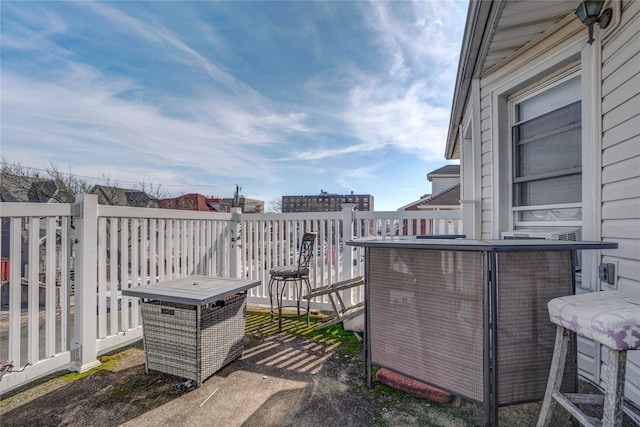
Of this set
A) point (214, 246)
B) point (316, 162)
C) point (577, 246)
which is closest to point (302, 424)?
point (577, 246)

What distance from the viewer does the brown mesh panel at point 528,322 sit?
57.4 inches

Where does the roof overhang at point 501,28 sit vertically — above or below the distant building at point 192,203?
above

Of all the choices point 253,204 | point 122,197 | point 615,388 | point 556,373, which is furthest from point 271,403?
point 253,204

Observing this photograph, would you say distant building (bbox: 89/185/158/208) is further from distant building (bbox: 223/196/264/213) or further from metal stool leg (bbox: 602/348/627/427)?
metal stool leg (bbox: 602/348/627/427)

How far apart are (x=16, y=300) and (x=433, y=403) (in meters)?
3.02

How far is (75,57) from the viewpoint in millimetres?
4895

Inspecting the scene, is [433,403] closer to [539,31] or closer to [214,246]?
[539,31]

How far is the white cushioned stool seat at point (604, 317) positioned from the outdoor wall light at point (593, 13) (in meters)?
1.71

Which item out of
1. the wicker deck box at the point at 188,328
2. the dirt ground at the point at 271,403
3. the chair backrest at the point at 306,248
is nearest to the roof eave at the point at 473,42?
the chair backrest at the point at 306,248

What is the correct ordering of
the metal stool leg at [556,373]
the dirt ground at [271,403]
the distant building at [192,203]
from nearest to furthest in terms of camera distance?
the metal stool leg at [556,373] → the dirt ground at [271,403] → the distant building at [192,203]

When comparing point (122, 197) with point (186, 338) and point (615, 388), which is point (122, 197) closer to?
point (186, 338)

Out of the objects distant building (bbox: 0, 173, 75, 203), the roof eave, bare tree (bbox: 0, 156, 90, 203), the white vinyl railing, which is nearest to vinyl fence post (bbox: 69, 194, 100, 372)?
the white vinyl railing

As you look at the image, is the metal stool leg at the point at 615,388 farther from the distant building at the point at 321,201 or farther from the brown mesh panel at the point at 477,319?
the distant building at the point at 321,201

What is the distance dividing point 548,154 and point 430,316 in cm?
187
